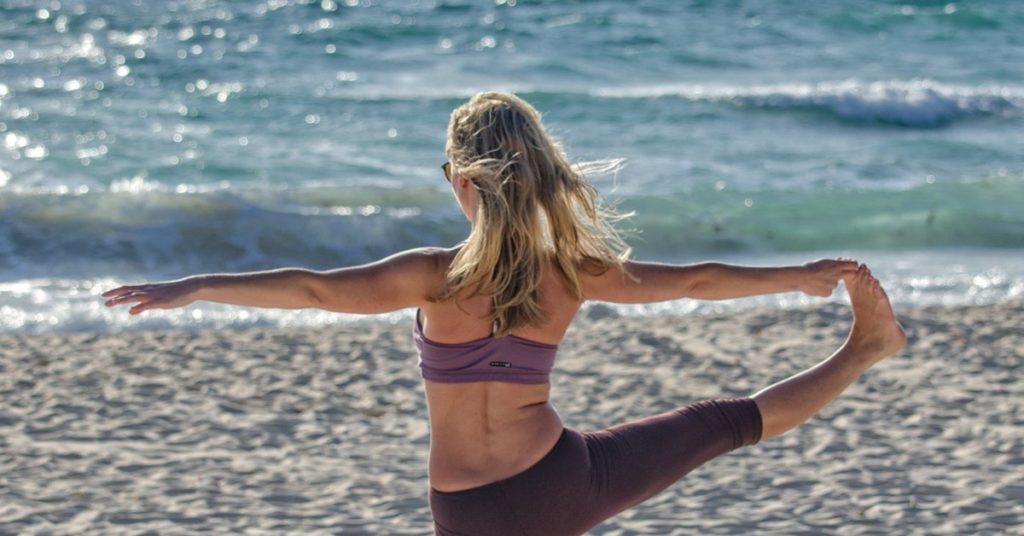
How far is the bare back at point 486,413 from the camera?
2902 millimetres

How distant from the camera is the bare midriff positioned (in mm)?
2932

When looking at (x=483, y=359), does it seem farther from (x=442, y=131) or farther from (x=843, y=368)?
(x=442, y=131)

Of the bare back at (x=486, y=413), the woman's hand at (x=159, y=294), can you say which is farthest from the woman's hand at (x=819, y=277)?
the woman's hand at (x=159, y=294)

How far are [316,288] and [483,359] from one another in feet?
1.28

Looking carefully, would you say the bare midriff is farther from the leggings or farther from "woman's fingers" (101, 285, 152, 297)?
"woman's fingers" (101, 285, 152, 297)

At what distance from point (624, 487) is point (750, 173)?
1109 centimetres

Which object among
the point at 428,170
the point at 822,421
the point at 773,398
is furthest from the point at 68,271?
the point at 773,398

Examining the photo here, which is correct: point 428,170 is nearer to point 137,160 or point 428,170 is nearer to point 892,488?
point 137,160

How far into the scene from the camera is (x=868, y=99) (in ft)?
58.6

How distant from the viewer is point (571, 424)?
6039 millimetres

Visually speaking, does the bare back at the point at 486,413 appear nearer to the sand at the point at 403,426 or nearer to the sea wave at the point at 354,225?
the sand at the point at 403,426

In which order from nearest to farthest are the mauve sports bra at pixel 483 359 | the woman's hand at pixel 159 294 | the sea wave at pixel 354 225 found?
the woman's hand at pixel 159 294 → the mauve sports bra at pixel 483 359 → the sea wave at pixel 354 225

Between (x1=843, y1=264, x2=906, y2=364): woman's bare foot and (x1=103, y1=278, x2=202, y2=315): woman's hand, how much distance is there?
168 centimetres

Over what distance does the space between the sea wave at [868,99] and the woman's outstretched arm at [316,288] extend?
47.9 feet
